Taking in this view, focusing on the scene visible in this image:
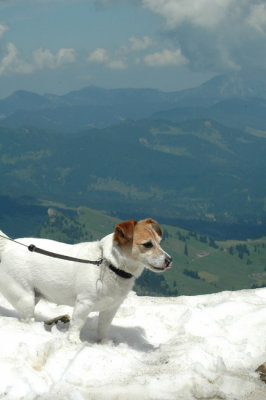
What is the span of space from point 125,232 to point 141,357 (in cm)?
283

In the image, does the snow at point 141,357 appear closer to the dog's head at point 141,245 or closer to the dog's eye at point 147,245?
the dog's head at point 141,245

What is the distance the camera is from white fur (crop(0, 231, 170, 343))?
9031 millimetres

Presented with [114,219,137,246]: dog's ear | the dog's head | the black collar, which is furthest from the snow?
[114,219,137,246]: dog's ear

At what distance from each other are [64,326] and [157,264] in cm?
325

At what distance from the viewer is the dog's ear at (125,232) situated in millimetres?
8516

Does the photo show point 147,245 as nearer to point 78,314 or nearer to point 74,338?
point 78,314

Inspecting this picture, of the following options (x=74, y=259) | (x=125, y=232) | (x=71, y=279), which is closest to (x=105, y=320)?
(x=71, y=279)

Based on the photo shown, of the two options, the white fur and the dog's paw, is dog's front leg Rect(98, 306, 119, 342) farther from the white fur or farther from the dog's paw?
→ the dog's paw

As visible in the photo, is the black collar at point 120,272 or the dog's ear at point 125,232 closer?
the dog's ear at point 125,232

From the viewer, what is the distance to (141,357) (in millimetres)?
9242

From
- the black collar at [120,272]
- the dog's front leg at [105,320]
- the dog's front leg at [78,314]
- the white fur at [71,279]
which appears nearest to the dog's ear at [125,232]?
the white fur at [71,279]

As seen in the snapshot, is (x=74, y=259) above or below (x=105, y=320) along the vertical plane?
above

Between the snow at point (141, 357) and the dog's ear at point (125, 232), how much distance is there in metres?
2.16

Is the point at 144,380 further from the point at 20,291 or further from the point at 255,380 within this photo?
the point at 20,291
